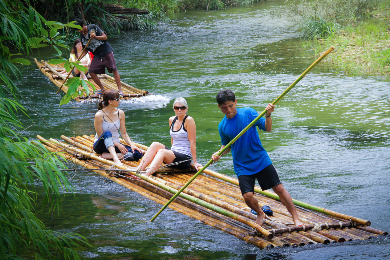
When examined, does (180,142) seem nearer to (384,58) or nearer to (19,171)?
(19,171)

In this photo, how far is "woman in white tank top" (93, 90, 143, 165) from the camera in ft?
21.7

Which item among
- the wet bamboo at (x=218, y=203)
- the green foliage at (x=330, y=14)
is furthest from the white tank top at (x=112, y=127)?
the green foliage at (x=330, y=14)

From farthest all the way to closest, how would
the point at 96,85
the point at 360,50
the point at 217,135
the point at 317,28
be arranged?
the point at 317,28, the point at 360,50, the point at 96,85, the point at 217,135

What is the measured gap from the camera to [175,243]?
4.76 m

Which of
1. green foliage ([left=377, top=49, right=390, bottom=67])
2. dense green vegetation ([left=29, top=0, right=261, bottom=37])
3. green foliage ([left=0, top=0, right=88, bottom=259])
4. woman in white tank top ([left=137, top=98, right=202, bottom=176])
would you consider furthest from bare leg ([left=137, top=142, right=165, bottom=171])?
dense green vegetation ([left=29, top=0, right=261, bottom=37])

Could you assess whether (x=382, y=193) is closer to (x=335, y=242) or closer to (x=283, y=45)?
(x=335, y=242)

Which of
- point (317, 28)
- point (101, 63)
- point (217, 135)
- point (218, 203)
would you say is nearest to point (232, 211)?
point (218, 203)

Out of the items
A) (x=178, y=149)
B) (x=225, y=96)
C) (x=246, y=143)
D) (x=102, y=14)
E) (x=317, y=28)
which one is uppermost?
(x=102, y=14)

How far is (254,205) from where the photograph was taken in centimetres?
446

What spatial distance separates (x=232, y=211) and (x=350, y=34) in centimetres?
1369

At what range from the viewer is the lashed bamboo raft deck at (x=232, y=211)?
431 centimetres

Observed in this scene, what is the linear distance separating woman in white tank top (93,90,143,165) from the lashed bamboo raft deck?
136 millimetres

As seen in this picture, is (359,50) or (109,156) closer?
(109,156)

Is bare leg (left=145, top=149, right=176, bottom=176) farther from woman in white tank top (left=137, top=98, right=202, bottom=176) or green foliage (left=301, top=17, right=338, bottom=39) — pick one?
green foliage (left=301, top=17, right=338, bottom=39)
